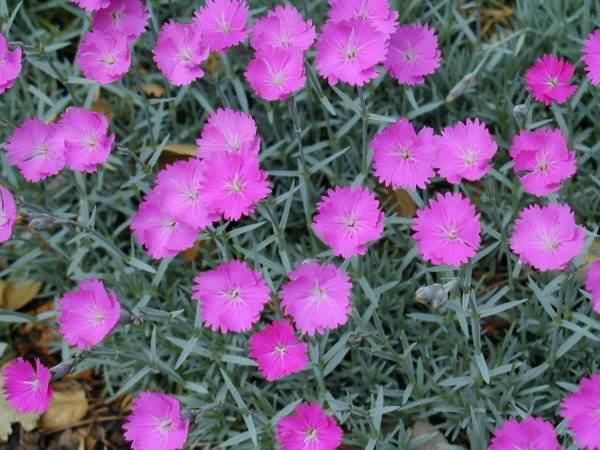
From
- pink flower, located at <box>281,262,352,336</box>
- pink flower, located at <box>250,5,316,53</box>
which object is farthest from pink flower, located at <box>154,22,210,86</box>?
pink flower, located at <box>281,262,352,336</box>

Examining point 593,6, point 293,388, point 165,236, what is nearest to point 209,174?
point 165,236

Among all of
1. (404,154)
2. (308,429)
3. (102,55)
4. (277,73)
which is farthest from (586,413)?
(102,55)

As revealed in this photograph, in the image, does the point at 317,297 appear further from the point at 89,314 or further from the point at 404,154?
the point at 89,314

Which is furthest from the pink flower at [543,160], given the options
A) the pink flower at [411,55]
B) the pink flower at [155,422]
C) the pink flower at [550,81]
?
the pink flower at [155,422]

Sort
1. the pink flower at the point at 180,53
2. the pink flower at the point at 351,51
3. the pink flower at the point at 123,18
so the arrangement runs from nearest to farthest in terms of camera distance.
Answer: the pink flower at the point at 351,51
the pink flower at the point at 180,53
the pink flower at the point at 123,18

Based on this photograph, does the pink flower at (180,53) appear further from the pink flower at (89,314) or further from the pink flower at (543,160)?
the pink flower at (543,160)

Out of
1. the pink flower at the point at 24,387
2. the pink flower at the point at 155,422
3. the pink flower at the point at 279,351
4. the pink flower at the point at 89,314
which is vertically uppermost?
the pink flower at the point at 89,314

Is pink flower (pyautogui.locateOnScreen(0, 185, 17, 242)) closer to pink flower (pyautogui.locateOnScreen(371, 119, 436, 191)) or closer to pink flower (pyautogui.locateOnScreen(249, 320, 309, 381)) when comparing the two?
pink flower (pyautogui.locateOnScreen(249, 320, 309, 381))
